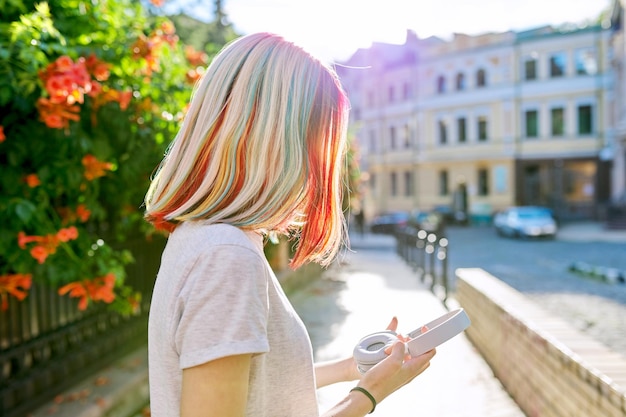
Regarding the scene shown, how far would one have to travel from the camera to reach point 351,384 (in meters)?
5.00

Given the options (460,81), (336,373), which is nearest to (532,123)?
(460,81)

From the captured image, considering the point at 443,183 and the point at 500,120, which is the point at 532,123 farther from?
the point at 443,183

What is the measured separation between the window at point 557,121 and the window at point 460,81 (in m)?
6.20

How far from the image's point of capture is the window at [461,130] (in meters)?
41.8

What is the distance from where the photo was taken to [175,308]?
1.23 m

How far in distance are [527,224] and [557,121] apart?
15104mm

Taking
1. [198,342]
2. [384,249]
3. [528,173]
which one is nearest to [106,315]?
[198,342]

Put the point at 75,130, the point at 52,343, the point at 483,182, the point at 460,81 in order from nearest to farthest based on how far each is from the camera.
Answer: the point at 75,130
the point at 52,343
the point at 483,182
the point at 460,81

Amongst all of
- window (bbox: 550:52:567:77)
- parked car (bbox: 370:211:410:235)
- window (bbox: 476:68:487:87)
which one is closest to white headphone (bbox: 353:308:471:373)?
parked car (bbox: 370:211:410:235)

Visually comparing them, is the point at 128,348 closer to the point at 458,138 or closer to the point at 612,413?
the point at 612,413

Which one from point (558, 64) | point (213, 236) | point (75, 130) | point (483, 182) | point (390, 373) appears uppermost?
point (558, 64)

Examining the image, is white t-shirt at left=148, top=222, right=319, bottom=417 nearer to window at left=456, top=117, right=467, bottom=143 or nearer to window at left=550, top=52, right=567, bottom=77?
window at left=550, top=52, right=567, bottom=77

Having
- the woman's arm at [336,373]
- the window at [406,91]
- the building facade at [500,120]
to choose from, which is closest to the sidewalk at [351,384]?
the woman's arm at [336,373]

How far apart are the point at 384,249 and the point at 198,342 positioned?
23251mm
